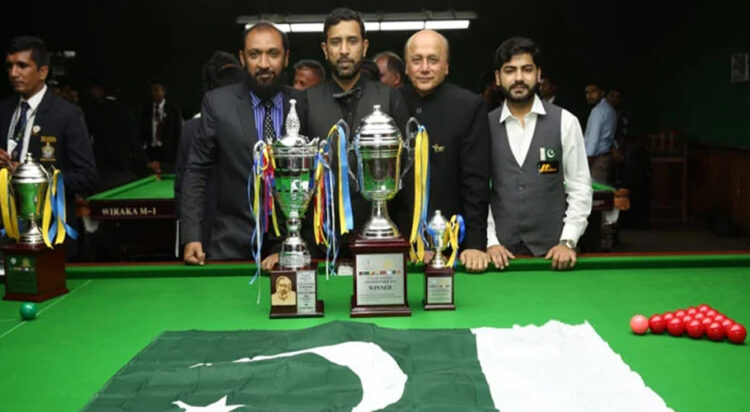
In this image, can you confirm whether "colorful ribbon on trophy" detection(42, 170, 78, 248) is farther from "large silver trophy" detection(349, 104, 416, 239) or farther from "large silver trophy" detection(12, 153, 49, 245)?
"large silver trophy" detection(349, 104, 416, 239)

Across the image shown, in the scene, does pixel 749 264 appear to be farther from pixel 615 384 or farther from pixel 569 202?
pixel 615 384

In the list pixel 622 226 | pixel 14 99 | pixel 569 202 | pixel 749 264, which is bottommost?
pixel 622 226

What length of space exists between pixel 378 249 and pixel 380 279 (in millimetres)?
88

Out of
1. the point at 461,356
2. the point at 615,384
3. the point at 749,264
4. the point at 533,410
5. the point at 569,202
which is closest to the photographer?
the point at 533,410

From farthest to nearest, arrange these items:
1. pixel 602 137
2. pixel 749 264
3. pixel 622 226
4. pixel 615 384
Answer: pixel 622 226
pixel 602 137
pixel 749 264
pixel 615 384

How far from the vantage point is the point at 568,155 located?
3.38 m

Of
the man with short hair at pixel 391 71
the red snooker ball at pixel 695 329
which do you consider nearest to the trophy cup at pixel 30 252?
the red snooker ball at pixel 695 329

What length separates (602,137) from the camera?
877 centimetres

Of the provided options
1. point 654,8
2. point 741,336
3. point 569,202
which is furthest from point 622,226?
point 741,336

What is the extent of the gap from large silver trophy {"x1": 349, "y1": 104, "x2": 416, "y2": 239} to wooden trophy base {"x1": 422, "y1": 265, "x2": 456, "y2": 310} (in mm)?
161

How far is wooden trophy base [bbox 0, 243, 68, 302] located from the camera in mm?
2676

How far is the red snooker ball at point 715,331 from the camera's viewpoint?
2.16 meters

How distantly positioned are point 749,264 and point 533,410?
1.76m

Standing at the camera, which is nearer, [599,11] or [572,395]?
[572,395]
